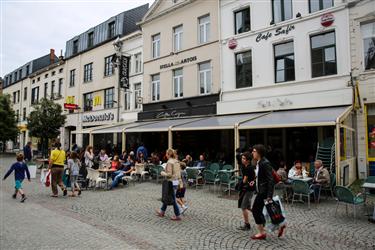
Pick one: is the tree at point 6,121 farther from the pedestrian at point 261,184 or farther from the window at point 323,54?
the pedestrian at point 261,184

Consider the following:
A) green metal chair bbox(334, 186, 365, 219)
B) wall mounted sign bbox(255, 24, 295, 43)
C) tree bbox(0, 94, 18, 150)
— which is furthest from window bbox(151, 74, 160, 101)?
tree bbox(0, 94, 18, 150)

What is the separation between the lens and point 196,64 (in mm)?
17172

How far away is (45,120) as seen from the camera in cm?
2500

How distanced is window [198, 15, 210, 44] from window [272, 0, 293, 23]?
13.5ft

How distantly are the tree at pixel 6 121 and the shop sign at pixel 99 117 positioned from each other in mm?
9521

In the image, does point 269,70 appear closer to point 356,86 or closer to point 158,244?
point 356,86

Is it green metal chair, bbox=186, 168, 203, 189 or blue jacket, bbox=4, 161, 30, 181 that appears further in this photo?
green metal chair, bbox=186, 168, 203, 189

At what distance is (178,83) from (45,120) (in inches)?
530

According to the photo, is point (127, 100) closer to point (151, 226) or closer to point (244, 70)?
point (244, 70)

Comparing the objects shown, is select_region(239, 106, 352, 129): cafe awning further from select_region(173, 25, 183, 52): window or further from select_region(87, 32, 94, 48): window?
select_region(87, 32, 94, 48): window

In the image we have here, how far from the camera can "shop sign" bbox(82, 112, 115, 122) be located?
928 inches

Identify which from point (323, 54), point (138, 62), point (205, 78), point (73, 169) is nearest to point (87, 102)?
point (138, 62)

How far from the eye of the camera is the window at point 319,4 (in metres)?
12.4

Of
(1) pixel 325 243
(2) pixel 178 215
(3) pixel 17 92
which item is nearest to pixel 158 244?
(2) pixel 178 215
